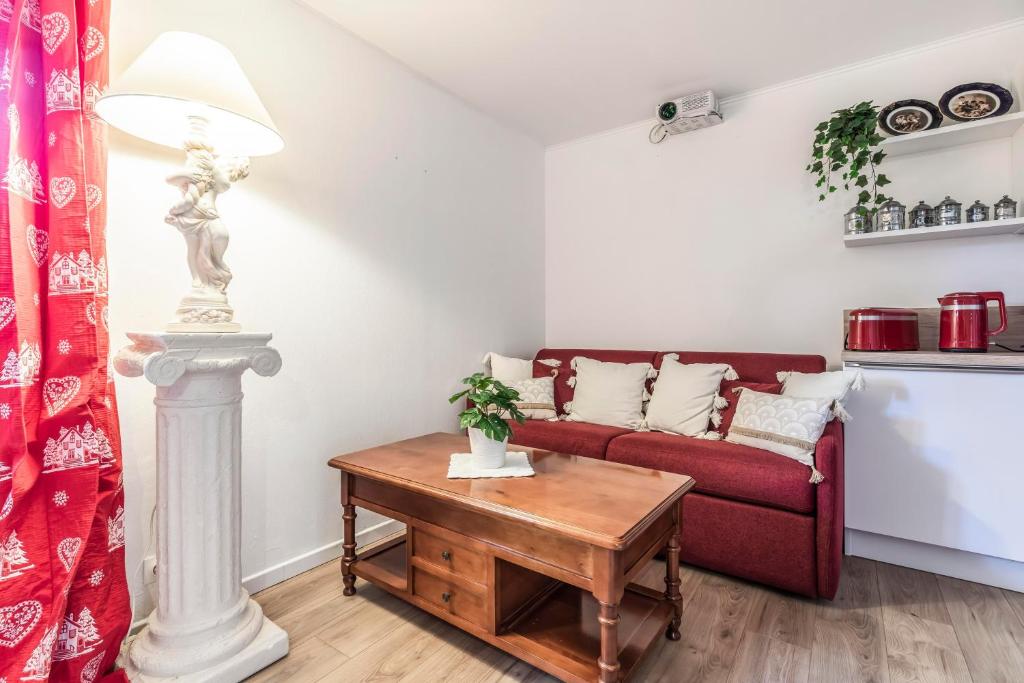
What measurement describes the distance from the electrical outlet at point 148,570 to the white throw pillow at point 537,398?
1.76 metres

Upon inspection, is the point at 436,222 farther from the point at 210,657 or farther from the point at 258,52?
the point at 210,657

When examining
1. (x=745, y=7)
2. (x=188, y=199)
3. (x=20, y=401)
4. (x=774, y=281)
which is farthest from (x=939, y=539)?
(x=20, y=401)

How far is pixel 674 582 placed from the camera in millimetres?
1596

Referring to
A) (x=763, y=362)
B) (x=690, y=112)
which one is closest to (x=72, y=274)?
(x=763, y=362)

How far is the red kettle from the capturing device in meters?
1.96

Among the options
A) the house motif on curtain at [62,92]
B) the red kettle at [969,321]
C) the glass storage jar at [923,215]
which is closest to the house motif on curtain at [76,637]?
the house motif on curtain at [62,92]

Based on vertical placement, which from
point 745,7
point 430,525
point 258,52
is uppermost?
point 745,7

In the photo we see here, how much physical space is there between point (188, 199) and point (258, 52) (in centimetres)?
91

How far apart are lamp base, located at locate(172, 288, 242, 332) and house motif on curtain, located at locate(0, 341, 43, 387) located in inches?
11.5

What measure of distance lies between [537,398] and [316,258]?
4.73ft

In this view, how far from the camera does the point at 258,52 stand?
189 cm

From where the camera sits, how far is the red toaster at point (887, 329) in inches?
84.8

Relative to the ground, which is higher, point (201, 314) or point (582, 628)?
point (201, 314)

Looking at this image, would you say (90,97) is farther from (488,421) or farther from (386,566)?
(386,566)
